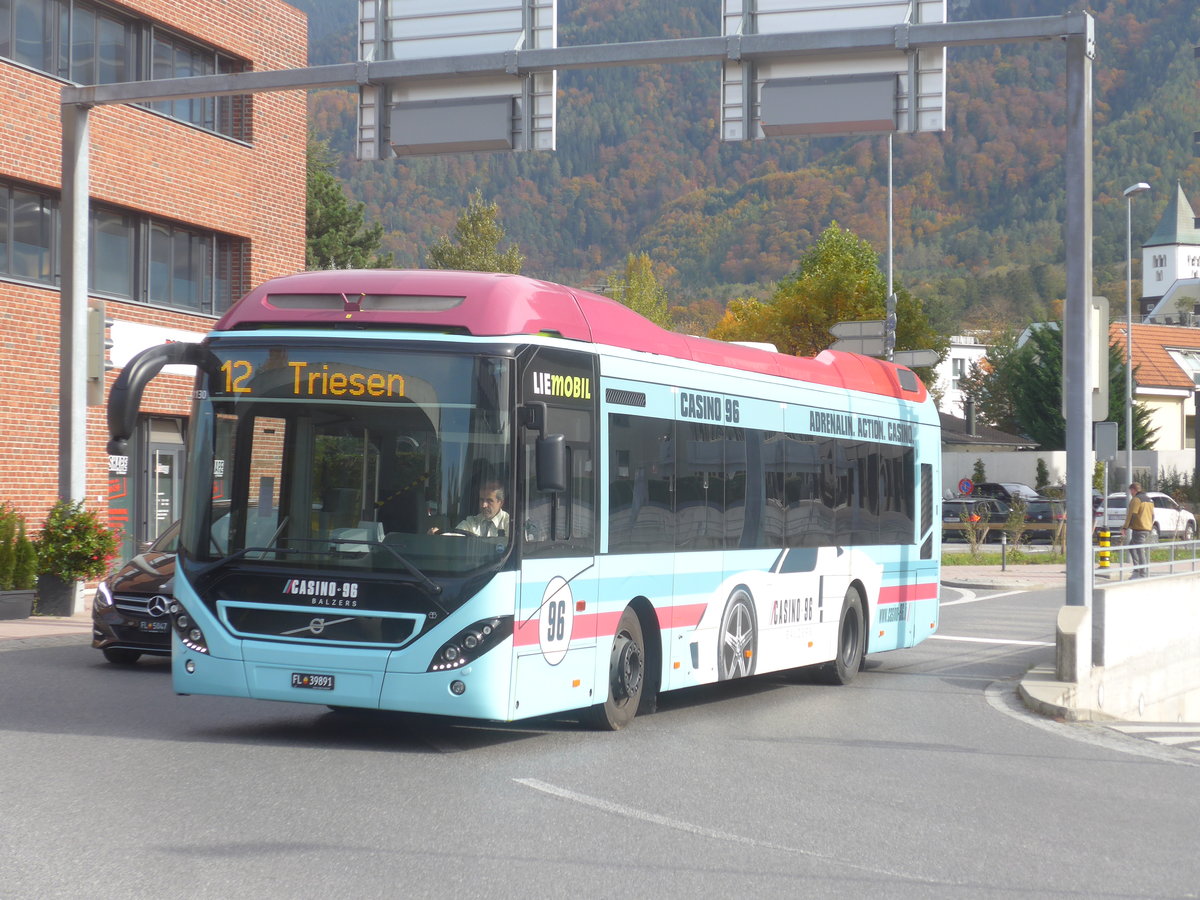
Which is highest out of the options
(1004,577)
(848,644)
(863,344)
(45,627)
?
(863,344)

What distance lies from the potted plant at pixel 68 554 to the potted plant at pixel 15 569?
248 millimetres

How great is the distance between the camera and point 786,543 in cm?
1421

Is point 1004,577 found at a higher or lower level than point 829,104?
lower

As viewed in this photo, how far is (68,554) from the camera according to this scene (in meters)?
20.5

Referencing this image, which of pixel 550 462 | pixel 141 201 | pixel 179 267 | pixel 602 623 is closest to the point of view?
pixel 550 462

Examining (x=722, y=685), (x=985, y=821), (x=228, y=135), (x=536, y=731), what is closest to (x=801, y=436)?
(x=722, y=685)

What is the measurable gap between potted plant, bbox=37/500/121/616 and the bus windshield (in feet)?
35.2

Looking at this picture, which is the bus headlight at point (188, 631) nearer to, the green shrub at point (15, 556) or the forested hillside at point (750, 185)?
the green shrub at point (15, 556)

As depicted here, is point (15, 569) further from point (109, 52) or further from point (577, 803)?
point (577, 803)

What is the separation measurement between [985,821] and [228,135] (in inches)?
959

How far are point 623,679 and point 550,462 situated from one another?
2.33m

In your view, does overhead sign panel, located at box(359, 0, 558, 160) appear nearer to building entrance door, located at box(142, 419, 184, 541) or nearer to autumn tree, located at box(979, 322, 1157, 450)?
building entrance door, located at box(142, 419, 184, 541)

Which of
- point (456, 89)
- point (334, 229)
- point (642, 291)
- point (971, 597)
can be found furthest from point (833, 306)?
point (456, 89)

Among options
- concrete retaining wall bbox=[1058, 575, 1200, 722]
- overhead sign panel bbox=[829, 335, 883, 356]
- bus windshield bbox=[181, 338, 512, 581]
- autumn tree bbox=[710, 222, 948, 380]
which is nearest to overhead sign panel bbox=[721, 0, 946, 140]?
concrete retaining wall bbox=[1058, 575, 1200, 722]
